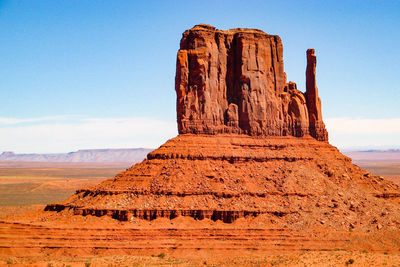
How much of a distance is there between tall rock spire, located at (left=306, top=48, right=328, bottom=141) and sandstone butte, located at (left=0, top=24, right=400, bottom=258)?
14 cm

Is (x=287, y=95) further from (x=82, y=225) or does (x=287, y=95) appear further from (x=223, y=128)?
(x=82, y=225)

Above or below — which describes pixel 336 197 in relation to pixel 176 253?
above

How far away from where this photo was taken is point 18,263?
164 feet

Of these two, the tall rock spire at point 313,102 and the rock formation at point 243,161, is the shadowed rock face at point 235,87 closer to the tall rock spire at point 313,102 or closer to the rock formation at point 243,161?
the rock formation at point 243,161

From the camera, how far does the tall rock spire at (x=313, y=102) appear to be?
76625mm

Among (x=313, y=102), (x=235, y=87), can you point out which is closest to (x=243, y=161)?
(x=235, y=87)

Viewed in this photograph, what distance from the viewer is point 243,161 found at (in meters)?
67.2

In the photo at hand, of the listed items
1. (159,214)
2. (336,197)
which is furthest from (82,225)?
(336,197)

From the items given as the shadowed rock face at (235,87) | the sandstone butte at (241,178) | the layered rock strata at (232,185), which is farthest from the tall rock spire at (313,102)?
the layered rock strata at (232,185)

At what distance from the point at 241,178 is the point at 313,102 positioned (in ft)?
62.1

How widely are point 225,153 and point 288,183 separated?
7.79 meters

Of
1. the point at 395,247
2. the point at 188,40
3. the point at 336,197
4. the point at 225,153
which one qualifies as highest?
the point at 188,40

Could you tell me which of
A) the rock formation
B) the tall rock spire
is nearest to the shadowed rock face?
the rock formation

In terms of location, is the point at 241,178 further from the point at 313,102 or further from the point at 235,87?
the point at 313,102
